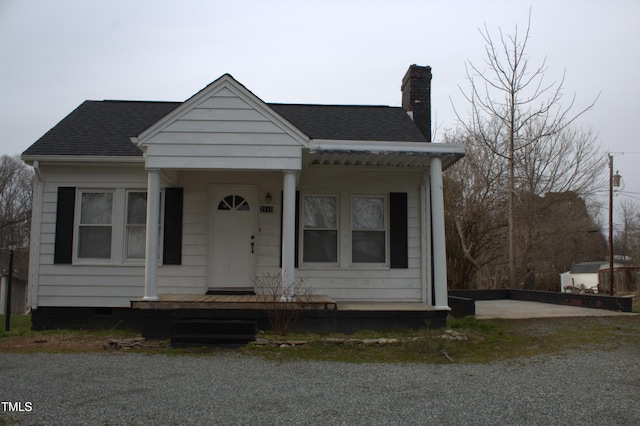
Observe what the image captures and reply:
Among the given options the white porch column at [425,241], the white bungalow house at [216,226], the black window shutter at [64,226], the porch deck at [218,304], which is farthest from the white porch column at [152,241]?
the white porch column at [425,241]

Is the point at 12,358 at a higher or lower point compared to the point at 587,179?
lower

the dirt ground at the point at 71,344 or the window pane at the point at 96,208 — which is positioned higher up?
A: the window pane at the point at 96,208

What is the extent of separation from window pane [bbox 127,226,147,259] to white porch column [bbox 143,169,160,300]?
1512 mm

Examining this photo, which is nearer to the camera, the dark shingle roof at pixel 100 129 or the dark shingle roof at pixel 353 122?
the dark shingle roof at pixel 100 129

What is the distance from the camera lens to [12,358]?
6793 mm

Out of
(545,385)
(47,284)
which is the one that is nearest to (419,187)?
(545,385)

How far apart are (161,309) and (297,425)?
4.54 metres

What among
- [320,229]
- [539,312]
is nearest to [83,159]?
[320,229]

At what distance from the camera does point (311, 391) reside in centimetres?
516

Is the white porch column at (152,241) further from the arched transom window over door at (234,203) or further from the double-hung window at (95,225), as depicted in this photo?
the double-hung window at (95,225)

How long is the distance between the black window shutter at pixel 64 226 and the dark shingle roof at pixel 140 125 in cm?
80

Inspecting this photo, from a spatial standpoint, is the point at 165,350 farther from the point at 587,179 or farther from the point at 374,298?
the point at 587,179

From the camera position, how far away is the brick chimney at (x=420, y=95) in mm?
11641

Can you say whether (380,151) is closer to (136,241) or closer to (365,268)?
(365,268)
